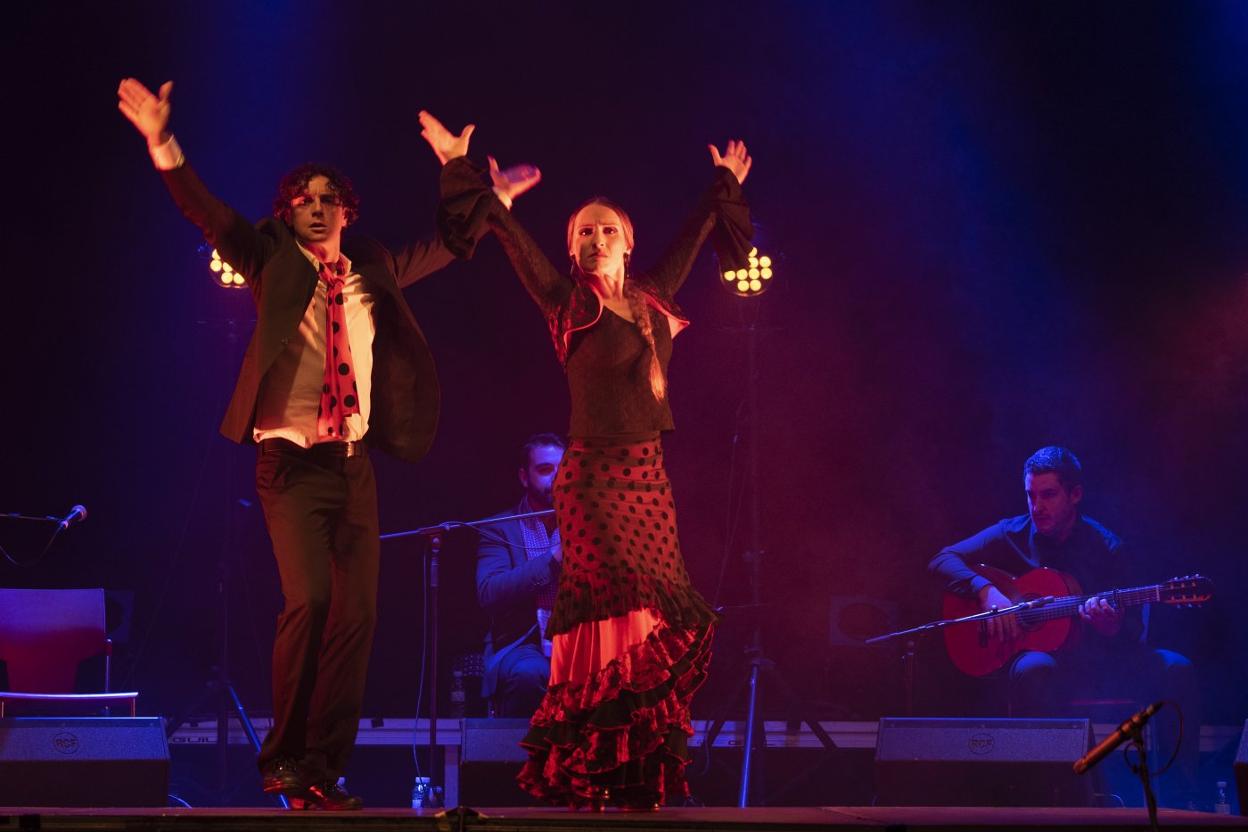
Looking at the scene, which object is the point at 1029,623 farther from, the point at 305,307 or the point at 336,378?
the point at 305,307

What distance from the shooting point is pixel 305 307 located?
4109 millimetres

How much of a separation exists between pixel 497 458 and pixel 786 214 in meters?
2.27

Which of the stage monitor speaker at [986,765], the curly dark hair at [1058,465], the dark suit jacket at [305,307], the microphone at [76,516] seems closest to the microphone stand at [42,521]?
the microphone at [76,516]

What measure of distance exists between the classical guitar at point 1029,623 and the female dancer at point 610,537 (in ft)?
11.4

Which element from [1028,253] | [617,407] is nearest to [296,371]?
[617,407]

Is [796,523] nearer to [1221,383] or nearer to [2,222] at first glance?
[1221,383]

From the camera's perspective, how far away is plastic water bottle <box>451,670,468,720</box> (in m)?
7.45

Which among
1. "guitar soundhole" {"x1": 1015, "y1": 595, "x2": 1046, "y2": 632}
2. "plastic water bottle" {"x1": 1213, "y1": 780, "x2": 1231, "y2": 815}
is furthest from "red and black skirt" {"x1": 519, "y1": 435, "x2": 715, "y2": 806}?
"plastic water bottle" {"x1": 1213, "y1": 780, "x2": 1231, "y2": 815}

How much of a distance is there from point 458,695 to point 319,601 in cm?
361

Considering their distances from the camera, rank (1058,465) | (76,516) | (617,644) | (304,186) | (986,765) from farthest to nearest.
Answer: (1058,465) → (76,516) → (986,765) → (304,186) → (617,644)

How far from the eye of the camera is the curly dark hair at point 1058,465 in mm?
7402

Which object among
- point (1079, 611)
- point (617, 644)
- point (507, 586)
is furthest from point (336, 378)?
point (1079, 611)

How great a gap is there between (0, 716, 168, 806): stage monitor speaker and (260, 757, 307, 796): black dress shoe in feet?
5.20

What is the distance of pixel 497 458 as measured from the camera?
8156mm
